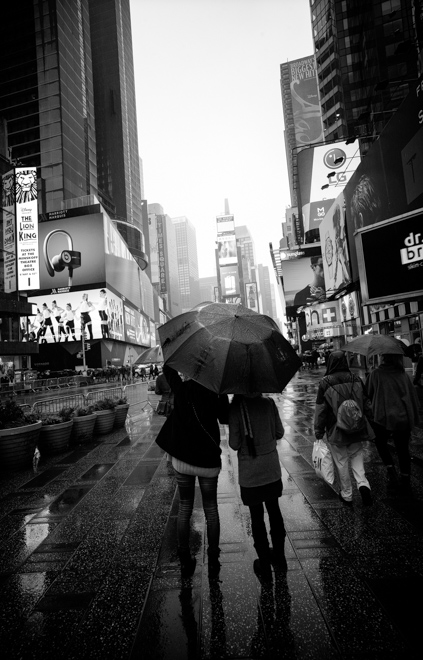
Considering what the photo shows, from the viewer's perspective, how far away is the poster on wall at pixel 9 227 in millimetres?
43781

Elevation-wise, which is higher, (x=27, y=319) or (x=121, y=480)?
(x=27, y=319)

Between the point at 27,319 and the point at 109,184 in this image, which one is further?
the point at 109,184

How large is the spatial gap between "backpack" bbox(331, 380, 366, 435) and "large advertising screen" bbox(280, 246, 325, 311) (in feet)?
108

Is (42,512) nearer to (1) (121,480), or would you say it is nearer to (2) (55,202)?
(1) (121,480)

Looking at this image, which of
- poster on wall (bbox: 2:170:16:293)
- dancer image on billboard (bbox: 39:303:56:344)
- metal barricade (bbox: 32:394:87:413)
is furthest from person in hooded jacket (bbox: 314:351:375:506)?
dancer image on billboard (bbox: 39:303:56:344)

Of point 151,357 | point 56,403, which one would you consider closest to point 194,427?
point 56,403

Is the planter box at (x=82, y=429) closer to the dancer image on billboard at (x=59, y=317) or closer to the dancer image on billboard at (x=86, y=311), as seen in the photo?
the dancer image on billboard at (x=86, y=311)

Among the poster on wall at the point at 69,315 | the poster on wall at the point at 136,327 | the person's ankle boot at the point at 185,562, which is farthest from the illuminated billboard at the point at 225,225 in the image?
the person's ankle boot at the point at 185,562

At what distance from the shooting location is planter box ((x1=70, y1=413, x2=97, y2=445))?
8812 millimetres

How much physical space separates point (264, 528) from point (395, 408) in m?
2.60

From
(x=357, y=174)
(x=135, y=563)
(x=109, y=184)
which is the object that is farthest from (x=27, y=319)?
(x=109, y=184)

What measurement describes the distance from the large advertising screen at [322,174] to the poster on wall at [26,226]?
1239 inches

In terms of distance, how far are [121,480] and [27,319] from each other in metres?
61.4

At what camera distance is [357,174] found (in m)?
22.1
